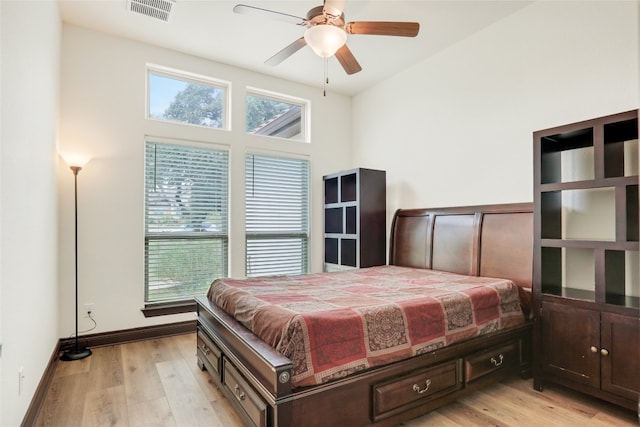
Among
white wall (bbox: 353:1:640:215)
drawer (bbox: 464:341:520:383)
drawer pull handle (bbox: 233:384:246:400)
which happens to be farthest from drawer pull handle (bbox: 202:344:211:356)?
white wall (bbox: 353:1:640:215)

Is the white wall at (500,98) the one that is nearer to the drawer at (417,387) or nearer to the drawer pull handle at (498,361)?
the drawer pull handle at (498,361)

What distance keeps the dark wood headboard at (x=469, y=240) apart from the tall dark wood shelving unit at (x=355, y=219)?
219 millimetres

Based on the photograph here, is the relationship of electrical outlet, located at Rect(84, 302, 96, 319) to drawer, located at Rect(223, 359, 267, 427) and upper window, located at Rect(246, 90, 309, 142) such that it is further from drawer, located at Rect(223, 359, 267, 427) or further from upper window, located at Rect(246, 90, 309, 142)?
upper window, located at Rect(246, 90, 309, 142)

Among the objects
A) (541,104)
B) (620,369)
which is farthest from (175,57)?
(620,369)

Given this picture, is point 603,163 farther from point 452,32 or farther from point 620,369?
point 452,32

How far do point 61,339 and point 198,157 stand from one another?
2.25m

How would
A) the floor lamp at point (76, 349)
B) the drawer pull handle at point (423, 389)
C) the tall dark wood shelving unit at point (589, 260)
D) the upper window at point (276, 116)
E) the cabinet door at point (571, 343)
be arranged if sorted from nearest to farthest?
the drawer pull handle at point (423, 389) → the tall dark wood shelving unit at point (589, 260) → the cabinet door at point (571, 343) → the floor lamp at point (76, 349) → the upper window at point (276, 116)

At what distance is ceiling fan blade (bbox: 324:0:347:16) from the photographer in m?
2.25

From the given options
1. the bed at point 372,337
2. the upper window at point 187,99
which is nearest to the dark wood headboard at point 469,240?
the bed at point 372,337

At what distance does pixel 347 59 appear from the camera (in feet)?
9.23

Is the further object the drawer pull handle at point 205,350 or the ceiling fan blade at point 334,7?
the drawer pull handle at point 205,350

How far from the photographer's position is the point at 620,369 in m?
2.16

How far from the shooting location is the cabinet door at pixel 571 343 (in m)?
2.28

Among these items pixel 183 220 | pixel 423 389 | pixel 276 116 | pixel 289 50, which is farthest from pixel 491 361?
pixel 276 116
